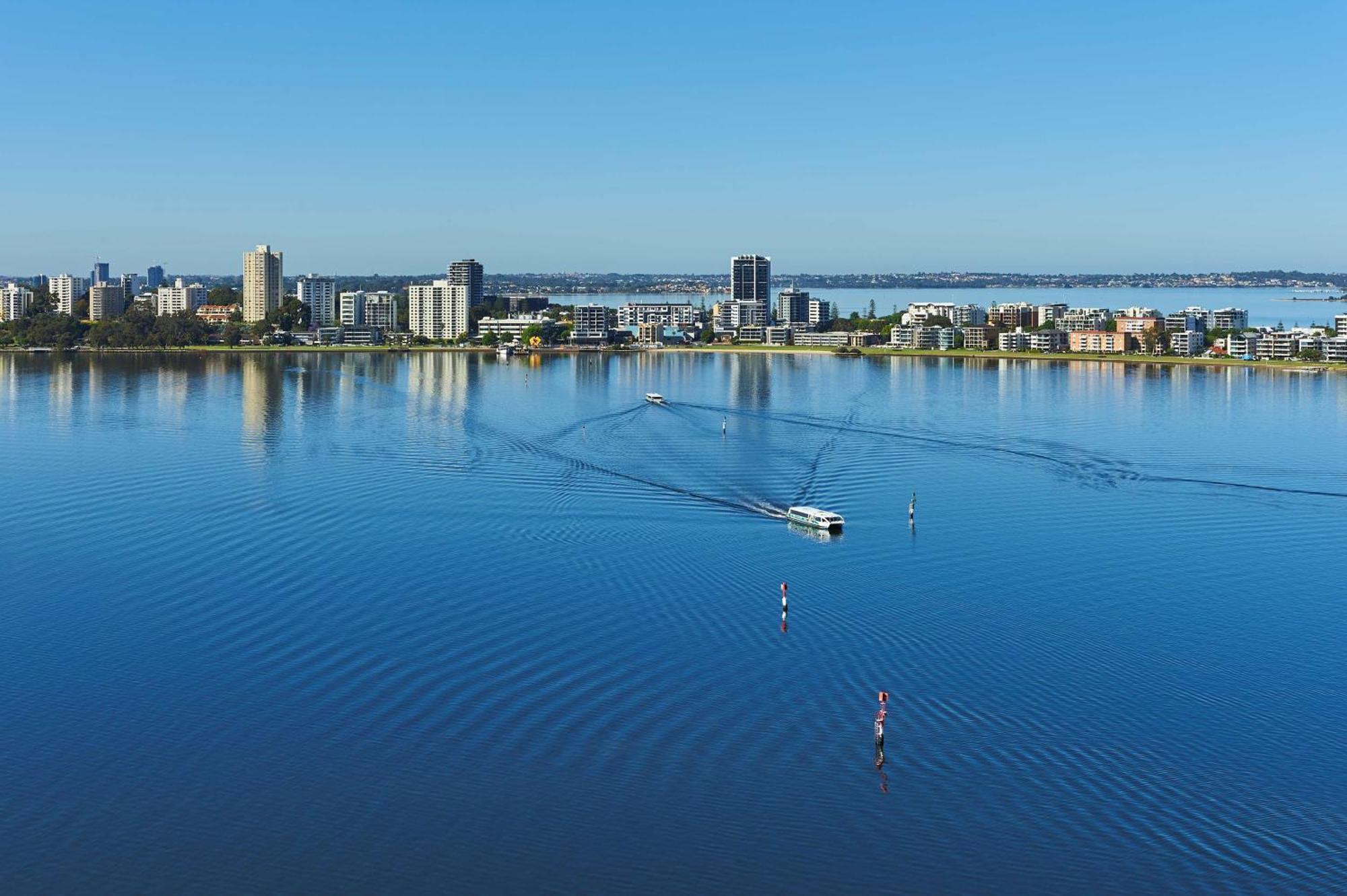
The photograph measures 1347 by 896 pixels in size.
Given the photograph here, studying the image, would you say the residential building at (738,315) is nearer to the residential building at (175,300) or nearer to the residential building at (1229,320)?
the residential building at (1229,320)

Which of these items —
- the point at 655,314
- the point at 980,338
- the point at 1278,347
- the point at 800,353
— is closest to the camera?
the point at 1278,347

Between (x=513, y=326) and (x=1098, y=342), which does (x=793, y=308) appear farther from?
(x=1098, y=342)

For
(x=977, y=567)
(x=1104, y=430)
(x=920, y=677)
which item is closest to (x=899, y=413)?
(x=1104, y=430)

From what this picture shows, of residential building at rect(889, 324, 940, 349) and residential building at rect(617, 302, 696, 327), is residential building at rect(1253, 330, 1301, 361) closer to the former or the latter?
residential building at rect(889, 324, 940, 349)

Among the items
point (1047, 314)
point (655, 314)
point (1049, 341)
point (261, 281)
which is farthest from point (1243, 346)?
point (261, 281)

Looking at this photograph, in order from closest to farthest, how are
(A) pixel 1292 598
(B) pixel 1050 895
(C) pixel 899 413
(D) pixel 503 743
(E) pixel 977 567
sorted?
(B) pixel 1050 895 → (D) pixel 503 743 → (A) pixel 1292 598 → (E) pixel 977 567 → (C) pixel 899 413

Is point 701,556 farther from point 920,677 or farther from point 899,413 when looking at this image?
point 899,413
